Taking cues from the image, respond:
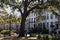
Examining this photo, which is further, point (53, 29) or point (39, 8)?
point (53, 29)

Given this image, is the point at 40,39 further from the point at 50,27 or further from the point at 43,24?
the point at 43,24

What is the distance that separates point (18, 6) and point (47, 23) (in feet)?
149

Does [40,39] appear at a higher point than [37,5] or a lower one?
lower

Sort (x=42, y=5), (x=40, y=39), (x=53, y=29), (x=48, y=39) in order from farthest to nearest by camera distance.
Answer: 1. (x=53, y=29)
2. (x=42, y=5)
3. (x=40, y=39)
4. (x=48, y=39)

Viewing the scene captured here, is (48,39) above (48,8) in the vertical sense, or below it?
below

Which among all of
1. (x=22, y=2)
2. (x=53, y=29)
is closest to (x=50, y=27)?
(x=53, y=29)

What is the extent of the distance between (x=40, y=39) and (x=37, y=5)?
4.86 meters

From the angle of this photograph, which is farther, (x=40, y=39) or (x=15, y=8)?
(x=15, y=8)

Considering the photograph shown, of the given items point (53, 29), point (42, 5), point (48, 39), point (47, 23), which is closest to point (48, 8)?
point (42, 5)

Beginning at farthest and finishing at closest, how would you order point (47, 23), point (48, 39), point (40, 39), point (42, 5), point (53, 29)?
A: point (47, 23) < point (53, 29) < point (42, 5) < point (40, 39) < point (48, 39)

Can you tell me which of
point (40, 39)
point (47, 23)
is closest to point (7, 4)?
point (40, 39)

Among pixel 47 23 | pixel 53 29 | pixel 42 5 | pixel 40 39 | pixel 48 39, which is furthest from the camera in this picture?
pixel 47 23

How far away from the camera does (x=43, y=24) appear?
72.7 m

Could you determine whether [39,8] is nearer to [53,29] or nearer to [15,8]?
[15,8]
